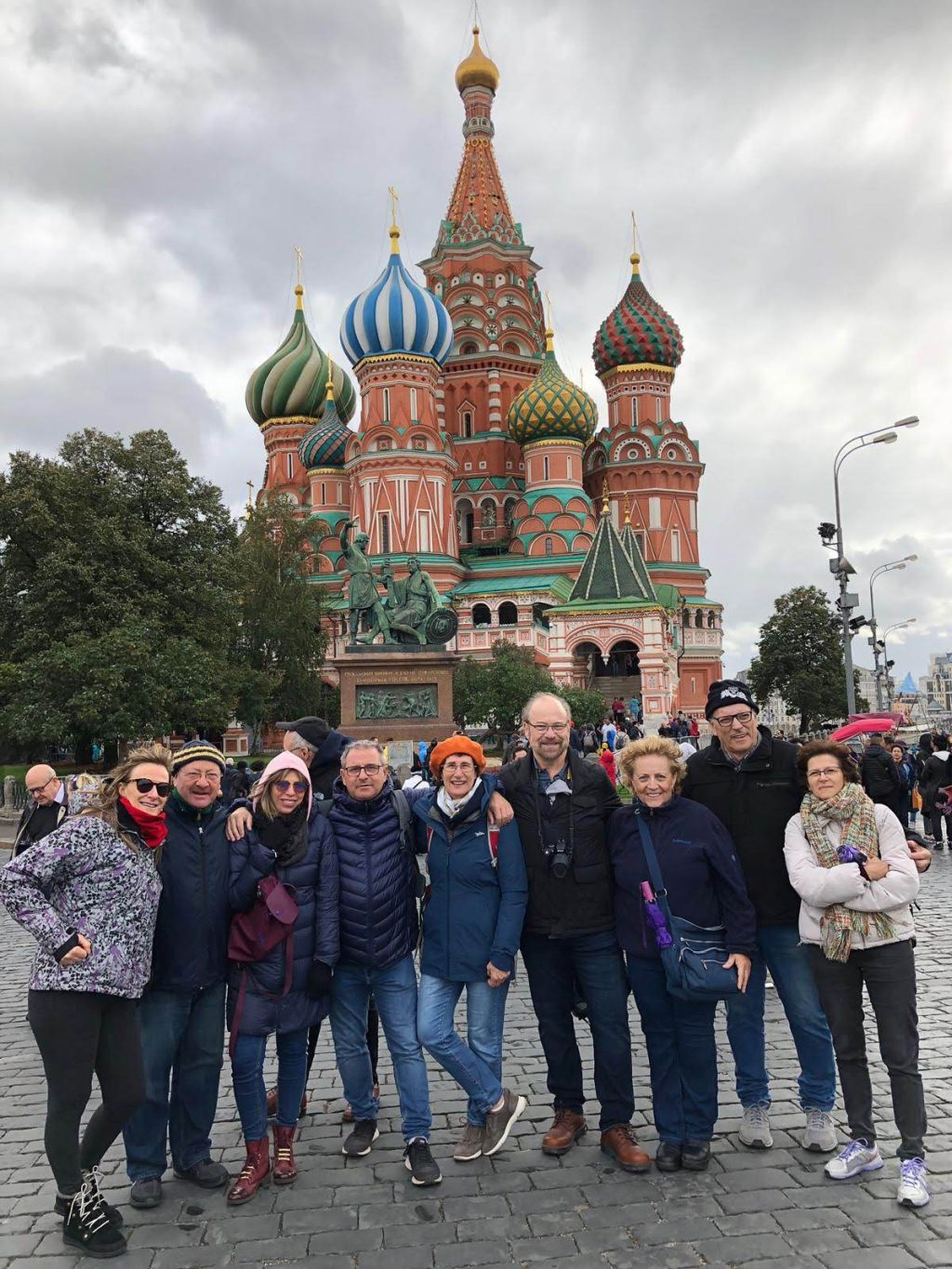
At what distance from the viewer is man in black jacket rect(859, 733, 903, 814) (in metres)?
9.86

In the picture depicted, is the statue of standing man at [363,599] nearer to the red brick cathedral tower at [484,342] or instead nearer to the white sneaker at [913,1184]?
the white sneaker at [913,1184]

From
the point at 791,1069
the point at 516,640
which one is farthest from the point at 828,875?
the point at 516,640

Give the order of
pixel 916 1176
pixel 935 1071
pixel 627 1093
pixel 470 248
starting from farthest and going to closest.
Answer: pixel 470 248 < pixel 935 1071 < pixel 627 1093 < pixel 916 1176

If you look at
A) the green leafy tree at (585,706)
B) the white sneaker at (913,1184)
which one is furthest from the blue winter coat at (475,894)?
the green leafy tree at (585,706)

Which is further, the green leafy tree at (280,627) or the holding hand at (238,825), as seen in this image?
the green leafy tree at (280,627)

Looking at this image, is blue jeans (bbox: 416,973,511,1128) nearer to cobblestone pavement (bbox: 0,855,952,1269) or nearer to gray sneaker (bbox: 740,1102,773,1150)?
cobblestone pavement (bbox: 0,855,952,1269)

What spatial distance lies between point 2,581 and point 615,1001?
25.2 m

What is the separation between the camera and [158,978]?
4.25 meters

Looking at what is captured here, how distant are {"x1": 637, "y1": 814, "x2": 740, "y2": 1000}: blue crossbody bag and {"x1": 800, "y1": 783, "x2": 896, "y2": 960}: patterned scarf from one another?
43cm

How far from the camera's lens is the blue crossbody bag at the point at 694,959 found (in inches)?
166

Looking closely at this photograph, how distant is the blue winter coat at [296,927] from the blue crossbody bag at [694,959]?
1.47 metres

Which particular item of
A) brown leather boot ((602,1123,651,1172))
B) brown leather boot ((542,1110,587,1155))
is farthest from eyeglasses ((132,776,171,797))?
brown leather boot ((602,1123,651,1172))

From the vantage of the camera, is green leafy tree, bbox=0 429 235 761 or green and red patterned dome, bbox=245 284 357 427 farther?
green and red patterned dome, bbox=245 284 357 427

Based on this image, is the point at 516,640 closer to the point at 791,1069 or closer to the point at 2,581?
the point at 2,581
